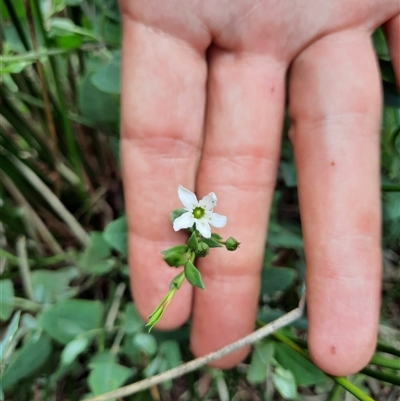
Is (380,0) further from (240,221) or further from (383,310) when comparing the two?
(383,310)

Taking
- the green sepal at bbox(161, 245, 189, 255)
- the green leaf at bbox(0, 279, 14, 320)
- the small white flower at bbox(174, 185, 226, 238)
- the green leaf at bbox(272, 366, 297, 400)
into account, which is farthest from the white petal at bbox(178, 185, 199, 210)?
the green leaf at bbox(0, 279, 14, 320)

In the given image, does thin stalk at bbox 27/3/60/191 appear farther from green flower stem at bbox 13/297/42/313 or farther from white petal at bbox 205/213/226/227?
white petal at bbox 205/213/226/227

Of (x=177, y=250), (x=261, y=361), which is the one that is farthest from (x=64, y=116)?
(x=261, y=361)

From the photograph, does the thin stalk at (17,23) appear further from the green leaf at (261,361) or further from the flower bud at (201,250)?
the green leaf at (261,361)

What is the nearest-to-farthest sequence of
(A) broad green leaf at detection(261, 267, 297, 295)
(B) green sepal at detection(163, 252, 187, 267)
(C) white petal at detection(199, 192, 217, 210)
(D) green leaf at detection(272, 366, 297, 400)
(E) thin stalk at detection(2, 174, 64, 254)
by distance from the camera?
1. (B) green sepal at detection(163, 252, 187, 267)
2. (C) white petal at detection(199, 192, 217, 210)
3. (D) green leaf at detection(272, 366, 297, 400)
4. (A) broad green leaf at detection(261, 267, 297, 295)
5. (E) thin stalk at detection(2, 174, 64, 254)

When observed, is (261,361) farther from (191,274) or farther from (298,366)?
(191,274)

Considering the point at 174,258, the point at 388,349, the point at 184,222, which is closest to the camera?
the point at 174,258
